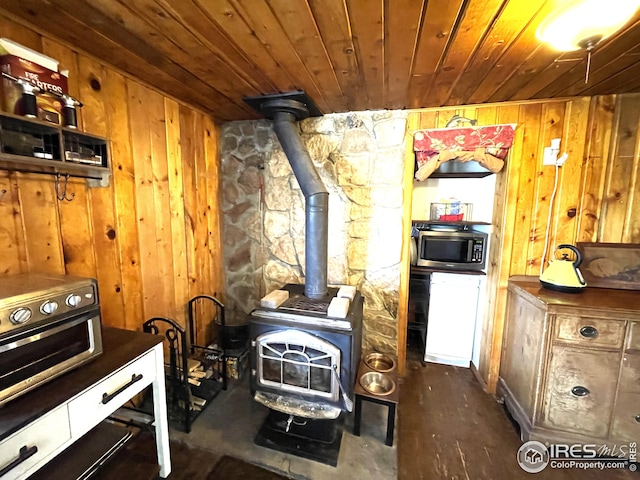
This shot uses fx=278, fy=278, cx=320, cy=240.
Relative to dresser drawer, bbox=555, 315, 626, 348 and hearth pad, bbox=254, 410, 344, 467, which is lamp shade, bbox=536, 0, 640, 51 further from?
hearth pad, bbox=254, 410, 344, 467

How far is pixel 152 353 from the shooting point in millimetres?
1249

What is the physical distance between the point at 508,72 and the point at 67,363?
235 cm

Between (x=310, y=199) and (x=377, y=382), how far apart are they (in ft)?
4.28

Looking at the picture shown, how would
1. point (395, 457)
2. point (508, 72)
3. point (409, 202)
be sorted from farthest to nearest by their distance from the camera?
point (409, 202)
point (395, 457)
point (508, 72)

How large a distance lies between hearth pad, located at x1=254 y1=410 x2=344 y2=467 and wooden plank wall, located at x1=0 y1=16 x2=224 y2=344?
98cm

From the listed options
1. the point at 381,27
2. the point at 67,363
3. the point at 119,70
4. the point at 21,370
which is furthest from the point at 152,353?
the point at 381,27

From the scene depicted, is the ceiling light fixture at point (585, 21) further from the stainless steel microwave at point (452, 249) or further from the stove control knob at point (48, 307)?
the stove control knob at point (48, 307)

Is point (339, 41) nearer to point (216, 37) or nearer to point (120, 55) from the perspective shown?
point (216, 37)

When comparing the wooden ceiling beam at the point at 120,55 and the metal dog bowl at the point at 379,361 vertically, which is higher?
the wooden ceiling beam at the point at 120,55

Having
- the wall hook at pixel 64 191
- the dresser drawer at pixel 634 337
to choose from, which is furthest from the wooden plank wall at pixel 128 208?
the dresser drawer at pixel 634 337

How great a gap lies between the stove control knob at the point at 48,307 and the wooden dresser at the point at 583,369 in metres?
2.20

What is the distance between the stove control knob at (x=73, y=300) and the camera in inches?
38.3

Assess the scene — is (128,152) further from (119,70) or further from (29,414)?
(29,414)

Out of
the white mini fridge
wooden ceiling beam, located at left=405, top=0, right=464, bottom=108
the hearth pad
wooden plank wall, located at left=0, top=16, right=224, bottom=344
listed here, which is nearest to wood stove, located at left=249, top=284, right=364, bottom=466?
the hearth pad
